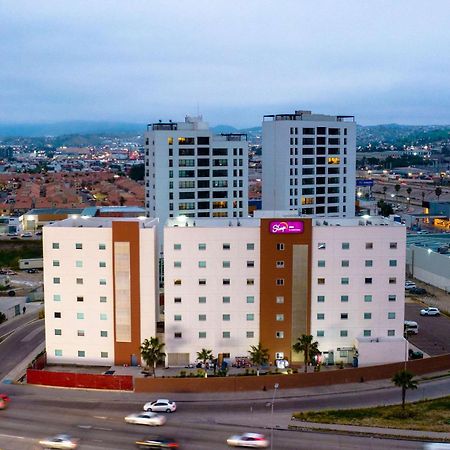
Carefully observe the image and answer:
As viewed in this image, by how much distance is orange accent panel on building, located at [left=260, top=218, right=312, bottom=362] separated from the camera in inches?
1452

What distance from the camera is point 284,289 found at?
37000mm

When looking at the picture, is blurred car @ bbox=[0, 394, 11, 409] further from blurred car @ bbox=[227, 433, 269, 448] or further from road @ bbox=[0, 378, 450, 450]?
blurred car @ bbox=[227, 433, 269, 448]

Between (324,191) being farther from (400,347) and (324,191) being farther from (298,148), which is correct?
(400,347)

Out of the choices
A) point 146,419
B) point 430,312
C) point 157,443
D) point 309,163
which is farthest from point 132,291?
point 309,163

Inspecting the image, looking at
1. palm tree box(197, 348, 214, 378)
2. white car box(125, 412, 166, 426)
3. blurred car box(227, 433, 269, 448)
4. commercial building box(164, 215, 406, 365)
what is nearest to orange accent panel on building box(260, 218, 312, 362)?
commercial building box(164, 215, 406, 365)

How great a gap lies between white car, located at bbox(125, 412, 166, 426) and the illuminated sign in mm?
12217

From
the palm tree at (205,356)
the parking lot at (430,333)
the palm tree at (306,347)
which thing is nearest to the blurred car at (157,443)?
the palm tree at (205,356)

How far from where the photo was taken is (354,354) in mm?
36969

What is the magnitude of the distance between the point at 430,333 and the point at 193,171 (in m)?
28.4

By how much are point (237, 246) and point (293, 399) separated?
28.8 ft

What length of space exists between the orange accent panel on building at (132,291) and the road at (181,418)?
153 inches

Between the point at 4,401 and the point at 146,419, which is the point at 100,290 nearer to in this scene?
the point at 4,401

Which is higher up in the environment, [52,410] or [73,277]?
[73,277]

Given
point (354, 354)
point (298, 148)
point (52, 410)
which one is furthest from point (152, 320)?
point (298, 148)
